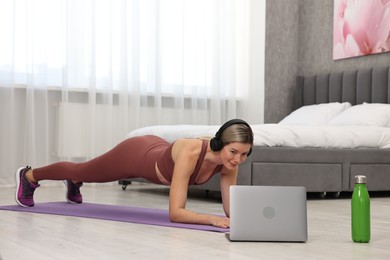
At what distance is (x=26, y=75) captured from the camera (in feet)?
18.5

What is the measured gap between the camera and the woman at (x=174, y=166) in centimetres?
276

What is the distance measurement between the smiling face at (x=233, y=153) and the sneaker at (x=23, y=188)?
1385mm

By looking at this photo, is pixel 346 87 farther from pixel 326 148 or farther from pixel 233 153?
pixel 233 153

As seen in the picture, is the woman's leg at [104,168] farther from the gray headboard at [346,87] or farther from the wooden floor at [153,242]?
the gray headboard at [346,87]

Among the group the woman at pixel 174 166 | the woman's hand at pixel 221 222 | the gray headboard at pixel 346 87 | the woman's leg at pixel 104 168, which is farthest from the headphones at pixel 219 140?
the gray headboard at pixel 346 87

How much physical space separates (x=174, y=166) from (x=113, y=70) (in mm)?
3341

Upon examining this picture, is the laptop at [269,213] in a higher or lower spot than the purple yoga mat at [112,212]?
higher

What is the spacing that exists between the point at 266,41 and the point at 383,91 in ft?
5.17

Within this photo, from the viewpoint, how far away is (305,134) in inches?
181

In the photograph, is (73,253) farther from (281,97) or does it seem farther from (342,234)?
(281,97)

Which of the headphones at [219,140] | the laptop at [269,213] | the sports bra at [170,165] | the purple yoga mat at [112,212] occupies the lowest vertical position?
the purple yoga mat at [112,212]

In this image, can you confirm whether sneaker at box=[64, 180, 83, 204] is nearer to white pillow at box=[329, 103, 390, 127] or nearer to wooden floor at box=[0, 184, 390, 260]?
wooden floor at box=[0, 184, 390, 260]

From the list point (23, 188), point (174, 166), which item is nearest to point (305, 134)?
point (174, 166)

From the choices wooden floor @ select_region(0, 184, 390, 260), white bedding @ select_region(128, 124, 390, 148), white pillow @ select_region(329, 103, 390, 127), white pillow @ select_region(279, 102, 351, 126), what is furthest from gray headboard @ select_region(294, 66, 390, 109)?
wooden floor @ select_region(0, 184, 390, 260)
